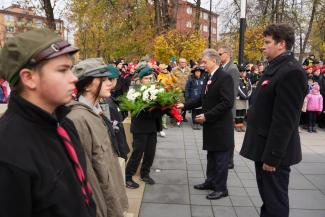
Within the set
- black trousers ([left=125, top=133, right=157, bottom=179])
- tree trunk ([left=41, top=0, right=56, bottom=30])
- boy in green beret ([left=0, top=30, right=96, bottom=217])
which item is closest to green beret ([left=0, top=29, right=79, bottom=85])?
boy in green beret ([left=0, top=30, right=96, bottom=217])

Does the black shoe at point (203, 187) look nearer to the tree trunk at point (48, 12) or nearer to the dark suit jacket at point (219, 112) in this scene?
the dark suit jacket at point (219, 112)

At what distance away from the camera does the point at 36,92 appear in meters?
1.65

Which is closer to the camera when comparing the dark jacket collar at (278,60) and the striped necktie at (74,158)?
the striped necktie at (74,158)

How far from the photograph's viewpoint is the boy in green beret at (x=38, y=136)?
143cm

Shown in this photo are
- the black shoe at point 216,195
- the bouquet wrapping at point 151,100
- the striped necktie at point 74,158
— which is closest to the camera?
the striped necktie at point 74,158

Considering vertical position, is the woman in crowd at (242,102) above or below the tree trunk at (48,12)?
below

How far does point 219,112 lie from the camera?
192 inches

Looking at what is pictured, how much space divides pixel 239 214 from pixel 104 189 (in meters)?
2.63

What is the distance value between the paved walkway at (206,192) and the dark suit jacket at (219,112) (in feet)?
2.61

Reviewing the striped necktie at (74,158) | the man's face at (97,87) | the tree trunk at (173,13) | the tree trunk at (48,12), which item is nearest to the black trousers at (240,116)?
the tree trunk at (48,12)

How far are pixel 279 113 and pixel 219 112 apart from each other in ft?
5.02

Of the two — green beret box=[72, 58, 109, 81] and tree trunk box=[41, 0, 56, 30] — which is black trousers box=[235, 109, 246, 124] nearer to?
tree trunk box=[41, 0, 56, 30]

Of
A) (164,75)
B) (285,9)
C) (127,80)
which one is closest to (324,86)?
(164,75)

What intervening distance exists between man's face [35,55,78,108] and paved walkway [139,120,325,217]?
3.25 metres
